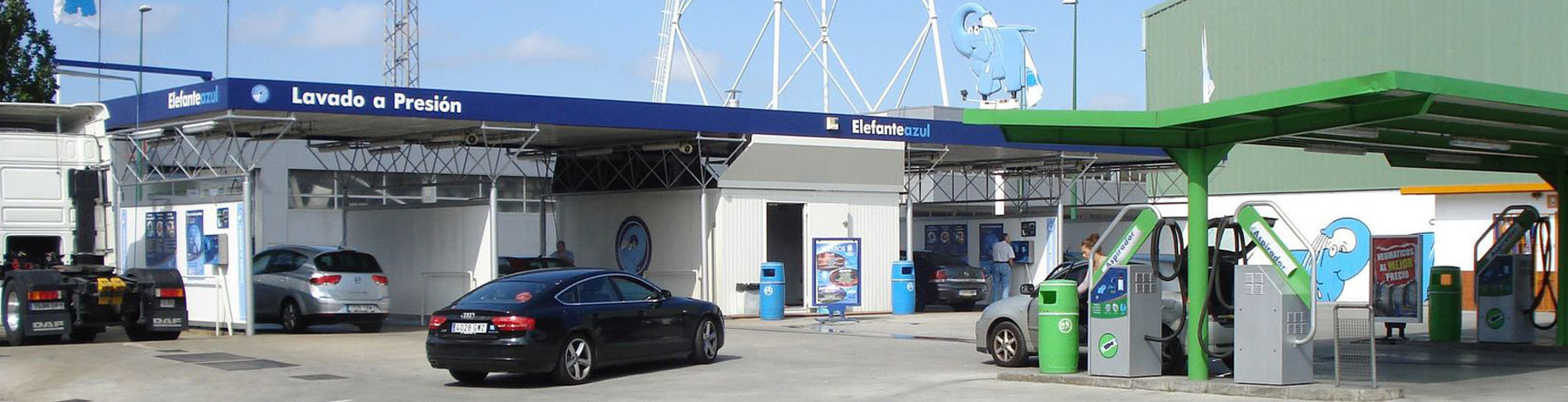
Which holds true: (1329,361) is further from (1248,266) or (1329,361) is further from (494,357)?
(494,357)

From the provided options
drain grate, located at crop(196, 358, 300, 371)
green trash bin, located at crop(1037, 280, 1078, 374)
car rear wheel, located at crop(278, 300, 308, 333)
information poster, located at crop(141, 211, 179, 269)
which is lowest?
drain grate, located at crop(196, 358, 300, 371)

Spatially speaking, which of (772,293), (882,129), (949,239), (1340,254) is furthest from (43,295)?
(1340,254)

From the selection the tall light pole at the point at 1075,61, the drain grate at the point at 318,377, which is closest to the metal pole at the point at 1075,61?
the tall light pole at the point at 1075,61

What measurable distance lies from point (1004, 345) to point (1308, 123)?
4.26 metres

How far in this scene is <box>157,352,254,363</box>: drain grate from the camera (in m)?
16.9

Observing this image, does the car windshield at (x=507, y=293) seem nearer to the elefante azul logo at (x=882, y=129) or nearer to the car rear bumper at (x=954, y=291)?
the elefante azul logo at (x=882, y=129)

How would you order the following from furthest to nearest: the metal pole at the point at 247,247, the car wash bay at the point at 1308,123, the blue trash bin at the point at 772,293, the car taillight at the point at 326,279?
1. the blue trash bin at the point at 772,293
2. the car taillight at the point at 326,279
3. the metal pole at the point at 247,247
4. the car wash bay at the point at 1308,123

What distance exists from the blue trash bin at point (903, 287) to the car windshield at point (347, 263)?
9464mm

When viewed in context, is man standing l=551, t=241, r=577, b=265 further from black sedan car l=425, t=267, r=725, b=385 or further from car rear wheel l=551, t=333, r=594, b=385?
car rear wheel l=551, t=333, r=594, b=385

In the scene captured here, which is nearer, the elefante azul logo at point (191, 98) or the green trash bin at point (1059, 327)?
the green trash bin at point (1059, 327)

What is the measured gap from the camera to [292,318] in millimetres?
21766

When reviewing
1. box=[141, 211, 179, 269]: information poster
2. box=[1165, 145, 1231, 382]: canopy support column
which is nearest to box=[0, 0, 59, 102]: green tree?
box=[141, 211, 179, 269]: information poster

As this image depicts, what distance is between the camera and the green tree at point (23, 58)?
112ft

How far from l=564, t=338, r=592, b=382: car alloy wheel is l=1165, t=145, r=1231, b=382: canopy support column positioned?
18.9ft
